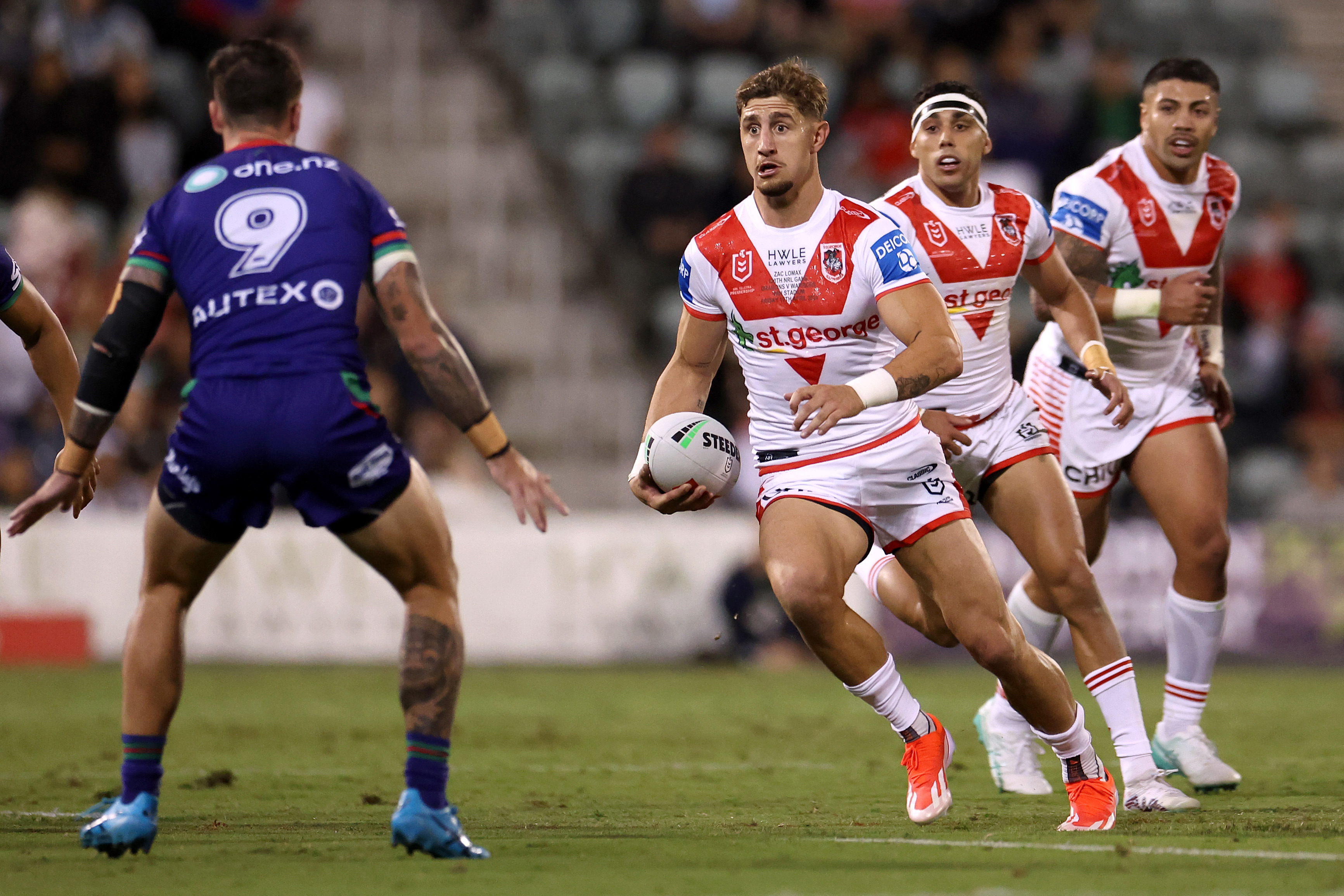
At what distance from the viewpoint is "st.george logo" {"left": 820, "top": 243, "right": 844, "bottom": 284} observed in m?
6.34

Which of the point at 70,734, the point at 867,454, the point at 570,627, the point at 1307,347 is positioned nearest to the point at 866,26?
the point at 1307,347

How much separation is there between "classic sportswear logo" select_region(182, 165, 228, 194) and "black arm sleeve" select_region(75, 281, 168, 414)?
34 centimetres

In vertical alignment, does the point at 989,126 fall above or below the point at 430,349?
above

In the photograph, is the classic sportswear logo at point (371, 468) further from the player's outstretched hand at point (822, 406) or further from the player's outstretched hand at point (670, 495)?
the player's outstretched hand at point (822, 406)

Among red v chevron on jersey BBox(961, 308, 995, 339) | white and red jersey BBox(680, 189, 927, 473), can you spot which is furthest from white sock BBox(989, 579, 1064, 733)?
white and red jersey BBox(680, 189, 927, 473)

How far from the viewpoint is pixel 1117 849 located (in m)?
5.50

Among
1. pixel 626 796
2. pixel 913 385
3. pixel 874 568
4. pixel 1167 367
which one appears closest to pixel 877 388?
pixel 913 385

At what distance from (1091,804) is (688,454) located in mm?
1885

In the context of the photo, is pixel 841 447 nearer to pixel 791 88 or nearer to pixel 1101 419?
pixel 791 88

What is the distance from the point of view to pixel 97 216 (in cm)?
1623

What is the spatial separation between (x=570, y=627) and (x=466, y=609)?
89 cm

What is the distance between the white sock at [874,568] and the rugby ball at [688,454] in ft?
4.59

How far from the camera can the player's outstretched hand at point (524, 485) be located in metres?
5.39

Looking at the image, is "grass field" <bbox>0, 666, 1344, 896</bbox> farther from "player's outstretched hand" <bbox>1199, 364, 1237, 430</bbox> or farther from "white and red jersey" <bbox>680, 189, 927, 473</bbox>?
"player's outstretched hand" <bbox>1199, 364, 1237, 430</bbox>
